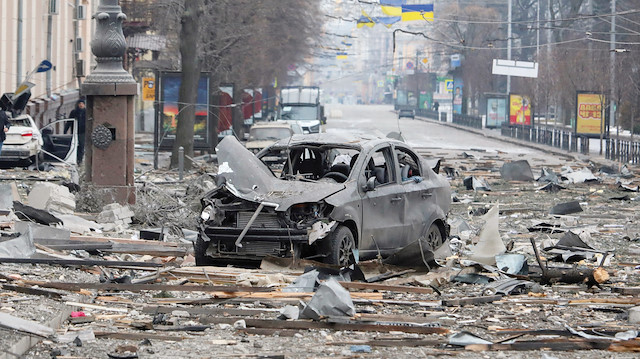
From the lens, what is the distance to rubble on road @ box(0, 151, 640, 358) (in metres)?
7.96

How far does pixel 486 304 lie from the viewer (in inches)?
396

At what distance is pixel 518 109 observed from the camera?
65562 millimetres

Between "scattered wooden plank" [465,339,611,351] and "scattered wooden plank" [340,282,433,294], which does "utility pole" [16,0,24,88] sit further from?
"scattered wooden plank" [465,339,611,351]

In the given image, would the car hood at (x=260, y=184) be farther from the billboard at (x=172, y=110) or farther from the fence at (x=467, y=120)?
the fence at (x=467, y=120)

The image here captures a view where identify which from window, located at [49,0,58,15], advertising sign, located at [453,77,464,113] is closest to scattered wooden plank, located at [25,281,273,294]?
window, located at [49,0,58,15]

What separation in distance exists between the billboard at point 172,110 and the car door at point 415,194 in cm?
1947

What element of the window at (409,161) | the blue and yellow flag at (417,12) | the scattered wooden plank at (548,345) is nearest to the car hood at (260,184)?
the window at (409,161)

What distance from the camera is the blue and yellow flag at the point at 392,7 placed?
39031mm

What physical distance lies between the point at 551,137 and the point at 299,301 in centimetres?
4869

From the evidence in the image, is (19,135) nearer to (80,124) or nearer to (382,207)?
(80,124)

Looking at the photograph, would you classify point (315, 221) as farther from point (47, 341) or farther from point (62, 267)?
point (47, 341)

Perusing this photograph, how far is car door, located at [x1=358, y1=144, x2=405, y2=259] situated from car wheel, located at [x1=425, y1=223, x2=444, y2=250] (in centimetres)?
87

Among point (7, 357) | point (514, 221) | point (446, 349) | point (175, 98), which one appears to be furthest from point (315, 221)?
point (175, 98)

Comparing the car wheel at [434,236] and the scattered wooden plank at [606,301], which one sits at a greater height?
the car wheel at [434,236]
